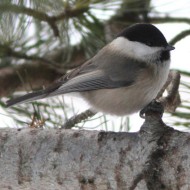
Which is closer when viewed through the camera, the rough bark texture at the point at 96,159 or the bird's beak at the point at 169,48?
the rough bark texture at the point at 96,159

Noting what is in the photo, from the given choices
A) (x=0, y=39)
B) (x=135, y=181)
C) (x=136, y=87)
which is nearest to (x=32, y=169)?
(x=135, y=181)

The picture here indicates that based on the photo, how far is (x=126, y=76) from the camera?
54.4 inches

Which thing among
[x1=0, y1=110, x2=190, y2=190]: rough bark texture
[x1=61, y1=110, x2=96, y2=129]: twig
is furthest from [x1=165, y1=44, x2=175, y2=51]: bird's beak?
[x1=0, y1=110, x2=190, y2=190]: rough bark texture

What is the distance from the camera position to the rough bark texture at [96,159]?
2.90 feet

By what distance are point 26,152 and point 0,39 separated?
23.9 inches

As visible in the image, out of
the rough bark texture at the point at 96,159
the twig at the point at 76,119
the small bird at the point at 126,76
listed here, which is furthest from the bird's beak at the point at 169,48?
the rough bark texture at the point at 96,159

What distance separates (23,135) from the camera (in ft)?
3.42

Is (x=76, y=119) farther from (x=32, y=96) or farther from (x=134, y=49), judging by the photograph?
(x=134, y=49)

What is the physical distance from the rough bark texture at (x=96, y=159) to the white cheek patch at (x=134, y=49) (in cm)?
45

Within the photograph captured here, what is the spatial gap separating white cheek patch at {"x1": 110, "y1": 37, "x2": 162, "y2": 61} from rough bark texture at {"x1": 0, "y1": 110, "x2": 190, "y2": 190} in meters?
0.45

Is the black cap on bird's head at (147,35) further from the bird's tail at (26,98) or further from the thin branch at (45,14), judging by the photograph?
the bird's tail at (26,98)

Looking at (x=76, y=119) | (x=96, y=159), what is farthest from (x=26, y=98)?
(x=96, y=159)

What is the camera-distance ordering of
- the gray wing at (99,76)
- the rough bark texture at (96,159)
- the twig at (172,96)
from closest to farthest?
the rough bark texture at (96,159) → the twig at (172,96) → the gray wing at (99,76)

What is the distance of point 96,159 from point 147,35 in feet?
1.77
